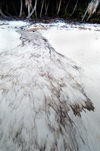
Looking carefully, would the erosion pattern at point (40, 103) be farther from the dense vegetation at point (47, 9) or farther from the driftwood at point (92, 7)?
the driftwood at point (92, 7)

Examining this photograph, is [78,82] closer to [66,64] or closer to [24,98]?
[66,64]

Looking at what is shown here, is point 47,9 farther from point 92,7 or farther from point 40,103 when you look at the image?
point 40,103

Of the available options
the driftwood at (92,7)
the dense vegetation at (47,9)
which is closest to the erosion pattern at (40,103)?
the dense vegetation at (47,9)

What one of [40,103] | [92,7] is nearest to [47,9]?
[92,7]

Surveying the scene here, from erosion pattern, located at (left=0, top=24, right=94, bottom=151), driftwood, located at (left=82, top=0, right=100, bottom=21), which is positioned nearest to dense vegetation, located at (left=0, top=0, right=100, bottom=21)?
driftwood, located at (left=82, top=0, right=100, bottom=21)

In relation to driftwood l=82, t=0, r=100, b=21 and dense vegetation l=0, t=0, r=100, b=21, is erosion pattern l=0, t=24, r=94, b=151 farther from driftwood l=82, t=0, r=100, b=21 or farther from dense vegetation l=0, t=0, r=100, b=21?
driftwood l=82, t=0, r=100, b=21

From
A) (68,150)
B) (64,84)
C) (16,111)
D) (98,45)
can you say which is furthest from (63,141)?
(98,45)
